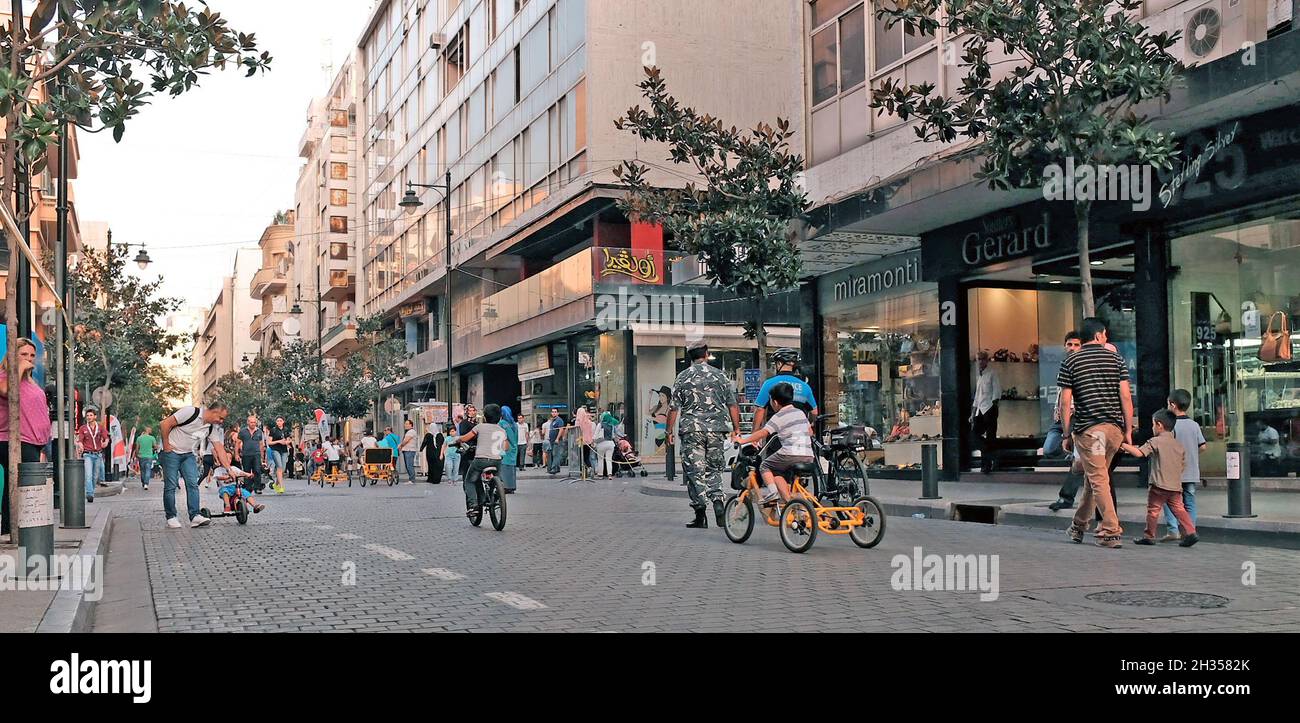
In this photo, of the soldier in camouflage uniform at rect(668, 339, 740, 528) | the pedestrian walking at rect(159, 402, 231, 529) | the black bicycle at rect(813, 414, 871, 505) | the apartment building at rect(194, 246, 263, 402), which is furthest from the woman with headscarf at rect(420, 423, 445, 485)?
the apartment building at rect(194, 246, 263, 402)

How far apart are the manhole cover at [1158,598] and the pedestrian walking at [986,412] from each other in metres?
12.6

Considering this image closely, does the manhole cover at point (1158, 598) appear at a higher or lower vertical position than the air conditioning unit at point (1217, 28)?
lower

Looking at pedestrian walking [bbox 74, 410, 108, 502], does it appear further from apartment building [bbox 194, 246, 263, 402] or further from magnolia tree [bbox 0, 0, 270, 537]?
apartment building [bbox 194, 246, 263, 402]

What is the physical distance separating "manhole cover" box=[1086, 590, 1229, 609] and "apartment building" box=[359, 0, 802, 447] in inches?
951

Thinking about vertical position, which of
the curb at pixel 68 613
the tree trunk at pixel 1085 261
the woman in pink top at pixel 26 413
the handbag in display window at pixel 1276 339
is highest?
the tree trunk at pixel 1085 261

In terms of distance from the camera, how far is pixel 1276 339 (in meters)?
15.7

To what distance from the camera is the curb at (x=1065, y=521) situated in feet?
36.2

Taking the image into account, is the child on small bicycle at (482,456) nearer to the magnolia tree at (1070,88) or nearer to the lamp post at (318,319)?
the magnolia tree at (1070,88)

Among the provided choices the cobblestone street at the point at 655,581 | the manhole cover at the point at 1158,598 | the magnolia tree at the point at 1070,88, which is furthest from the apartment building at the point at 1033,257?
the manhole cover at the point at 1158,598

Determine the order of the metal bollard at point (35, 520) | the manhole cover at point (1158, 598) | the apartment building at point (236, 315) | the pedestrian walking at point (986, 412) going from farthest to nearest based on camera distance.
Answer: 1. the apartment building at point (236, 315)
2. the pedestrian walking at point (986, 412)
3. the metal bollard at point (35, 520)
4. the manhole cover at point (1158, 598)

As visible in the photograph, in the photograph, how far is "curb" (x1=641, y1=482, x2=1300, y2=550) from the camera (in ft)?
36.2

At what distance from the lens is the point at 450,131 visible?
5003cm

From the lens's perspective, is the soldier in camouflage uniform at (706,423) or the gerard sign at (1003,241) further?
the gerard sign at (1003,241)
